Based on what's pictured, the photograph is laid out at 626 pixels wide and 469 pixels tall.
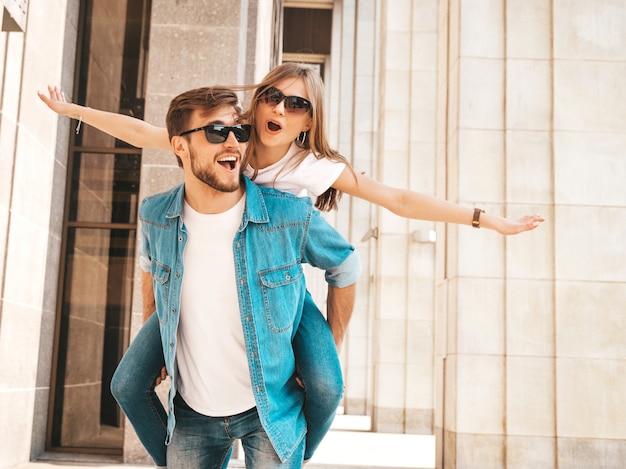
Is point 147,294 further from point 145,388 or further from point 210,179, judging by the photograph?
point 210,179

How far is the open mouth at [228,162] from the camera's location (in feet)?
9.59

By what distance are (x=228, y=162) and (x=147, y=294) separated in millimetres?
836

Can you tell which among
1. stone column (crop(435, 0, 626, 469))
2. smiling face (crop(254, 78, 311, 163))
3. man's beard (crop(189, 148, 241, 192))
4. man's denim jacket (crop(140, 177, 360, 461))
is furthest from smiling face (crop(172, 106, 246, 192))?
Answer: stone column (crop(435, 0, 626, 469))

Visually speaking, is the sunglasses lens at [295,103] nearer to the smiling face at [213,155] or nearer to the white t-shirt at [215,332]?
the smiling face at [213,155]

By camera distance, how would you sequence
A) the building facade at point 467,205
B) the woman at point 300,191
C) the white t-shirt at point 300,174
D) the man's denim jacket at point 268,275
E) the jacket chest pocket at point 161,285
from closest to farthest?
the man's denim jacket at point 268,275
the jacket chest pocket at point 161,285
the woman at point 300,191
the white t-shirt at point 300,174
the building facade at point 467,205

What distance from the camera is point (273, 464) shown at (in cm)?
289

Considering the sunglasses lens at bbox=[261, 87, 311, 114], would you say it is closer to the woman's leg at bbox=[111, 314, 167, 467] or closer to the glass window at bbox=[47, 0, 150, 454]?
the woman's leg at bbox=[111, 314, 167, 467]

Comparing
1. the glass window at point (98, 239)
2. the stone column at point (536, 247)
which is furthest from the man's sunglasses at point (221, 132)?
the stone column at point (536, 247)

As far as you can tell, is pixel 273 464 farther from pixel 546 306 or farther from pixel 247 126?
pixel 546 306

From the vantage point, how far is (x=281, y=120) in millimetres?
3227

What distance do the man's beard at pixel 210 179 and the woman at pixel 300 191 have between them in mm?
321

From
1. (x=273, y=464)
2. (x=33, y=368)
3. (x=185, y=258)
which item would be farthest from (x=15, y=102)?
(x=273, y=464)

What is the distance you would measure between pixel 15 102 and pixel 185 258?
5040mm

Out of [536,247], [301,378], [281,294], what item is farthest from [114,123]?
[536,247]
